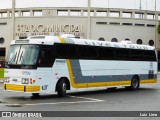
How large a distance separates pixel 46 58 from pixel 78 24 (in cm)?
5498

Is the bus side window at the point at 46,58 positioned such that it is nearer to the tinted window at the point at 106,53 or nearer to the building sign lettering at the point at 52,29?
the tinted window at the point at 106,53

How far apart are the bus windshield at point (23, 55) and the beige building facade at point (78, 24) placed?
53.6 meters

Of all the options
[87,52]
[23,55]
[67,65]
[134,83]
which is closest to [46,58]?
[23,55]

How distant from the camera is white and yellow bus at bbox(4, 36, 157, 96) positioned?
18188mm

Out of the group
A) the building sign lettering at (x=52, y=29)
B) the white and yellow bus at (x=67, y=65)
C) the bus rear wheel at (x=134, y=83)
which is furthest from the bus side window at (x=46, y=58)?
the building sign lettering at (x=52, y=29)

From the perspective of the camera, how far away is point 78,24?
7331 cm

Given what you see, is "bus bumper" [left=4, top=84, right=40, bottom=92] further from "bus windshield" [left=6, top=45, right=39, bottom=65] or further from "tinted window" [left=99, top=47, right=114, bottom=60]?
"tinted window" [left=99, top=47, right=114, bottom=60]

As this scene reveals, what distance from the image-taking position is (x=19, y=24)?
7444 cm

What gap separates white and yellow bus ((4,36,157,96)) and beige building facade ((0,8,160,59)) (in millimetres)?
47269

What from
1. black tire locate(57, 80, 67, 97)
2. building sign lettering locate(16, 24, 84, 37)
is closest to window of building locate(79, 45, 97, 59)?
black tire locate(57, 80, 67, 97)

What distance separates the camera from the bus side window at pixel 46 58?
18391 millimetres

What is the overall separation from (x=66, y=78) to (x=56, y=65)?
1053 mm

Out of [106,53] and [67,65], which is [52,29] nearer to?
[106,53]

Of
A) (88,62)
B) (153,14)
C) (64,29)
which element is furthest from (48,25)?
(88,62)
